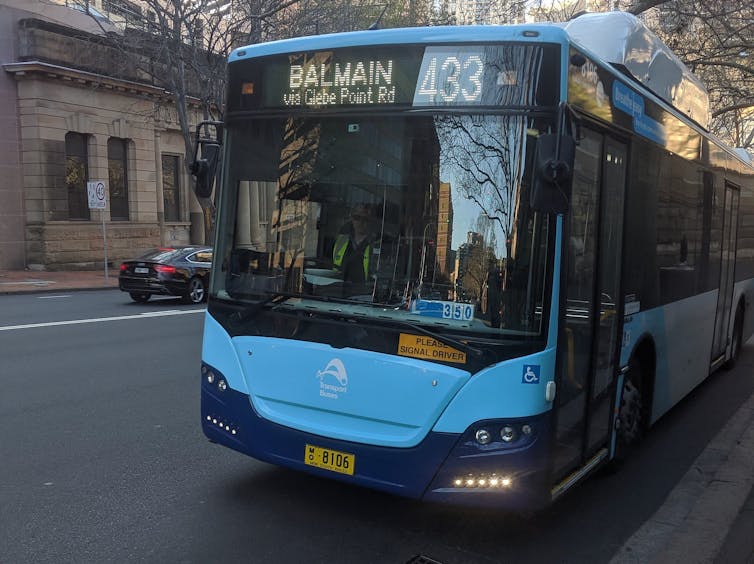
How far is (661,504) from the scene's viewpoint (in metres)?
4.93

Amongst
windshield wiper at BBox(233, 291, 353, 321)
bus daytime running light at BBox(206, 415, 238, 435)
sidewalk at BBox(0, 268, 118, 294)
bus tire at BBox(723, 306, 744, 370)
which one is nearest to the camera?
windshield wiper at BBox(233, 291, 353, 321)

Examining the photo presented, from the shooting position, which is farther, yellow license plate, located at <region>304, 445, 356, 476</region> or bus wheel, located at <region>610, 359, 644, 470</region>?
bus wheel, located at <region>610, 359, 644, 470</region>

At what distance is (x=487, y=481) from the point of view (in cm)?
380

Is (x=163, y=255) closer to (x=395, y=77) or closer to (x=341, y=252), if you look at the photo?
(x=341, y=252)

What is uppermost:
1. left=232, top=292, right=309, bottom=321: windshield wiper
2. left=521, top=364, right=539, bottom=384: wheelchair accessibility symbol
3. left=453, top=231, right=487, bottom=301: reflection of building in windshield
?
left=453, top=231, right=487, bottom=301: reflection of building in windshield

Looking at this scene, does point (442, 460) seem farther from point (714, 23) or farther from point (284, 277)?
point (714, 23)

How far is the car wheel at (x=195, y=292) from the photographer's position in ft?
55.9

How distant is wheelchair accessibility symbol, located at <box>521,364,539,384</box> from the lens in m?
3.76

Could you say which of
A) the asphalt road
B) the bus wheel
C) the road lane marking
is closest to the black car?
the road lane marking

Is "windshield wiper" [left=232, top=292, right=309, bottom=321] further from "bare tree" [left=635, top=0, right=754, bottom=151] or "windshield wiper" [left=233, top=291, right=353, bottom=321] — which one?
"bare tree" [left=635, top=0, right=754, bottom=151]

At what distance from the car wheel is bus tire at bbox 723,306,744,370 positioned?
11958 mm

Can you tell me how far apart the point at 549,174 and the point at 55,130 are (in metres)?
25.7

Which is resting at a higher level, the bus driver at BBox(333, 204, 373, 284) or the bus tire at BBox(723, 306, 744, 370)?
the bus driver at BBox(333, 204, 373, 284)

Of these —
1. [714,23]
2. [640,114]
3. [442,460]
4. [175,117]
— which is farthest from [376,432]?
[175,117]
